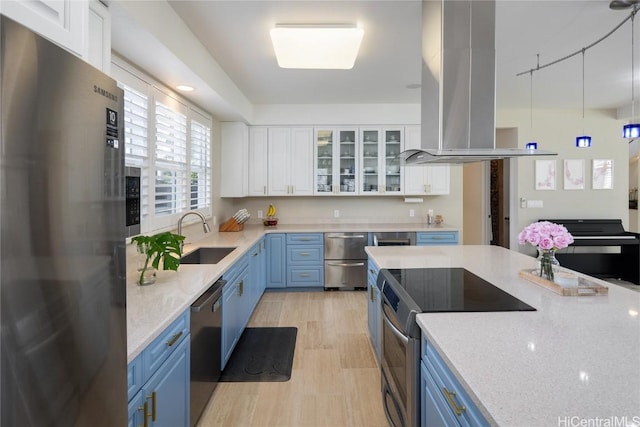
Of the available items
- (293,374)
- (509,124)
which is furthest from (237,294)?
(509,124)

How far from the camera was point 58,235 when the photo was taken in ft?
2.27

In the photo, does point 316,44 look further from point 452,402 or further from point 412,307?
point 452,402

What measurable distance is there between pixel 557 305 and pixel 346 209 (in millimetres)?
3758

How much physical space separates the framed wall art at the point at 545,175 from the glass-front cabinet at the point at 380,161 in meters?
2.25

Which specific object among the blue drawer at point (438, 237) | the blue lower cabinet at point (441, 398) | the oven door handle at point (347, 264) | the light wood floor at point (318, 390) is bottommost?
the light wood floor at point (318, 390)

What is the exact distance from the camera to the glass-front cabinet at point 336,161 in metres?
4.82

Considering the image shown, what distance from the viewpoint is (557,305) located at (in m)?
1.47

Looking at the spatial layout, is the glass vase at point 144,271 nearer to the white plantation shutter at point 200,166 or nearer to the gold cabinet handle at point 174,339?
the gold cabinet handle at point 174,339

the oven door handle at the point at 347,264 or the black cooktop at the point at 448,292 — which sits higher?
the black cooktop at the point at 448,292

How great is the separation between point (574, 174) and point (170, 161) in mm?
5661

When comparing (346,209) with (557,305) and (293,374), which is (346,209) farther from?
(557,305)

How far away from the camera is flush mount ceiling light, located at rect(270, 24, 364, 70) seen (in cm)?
239

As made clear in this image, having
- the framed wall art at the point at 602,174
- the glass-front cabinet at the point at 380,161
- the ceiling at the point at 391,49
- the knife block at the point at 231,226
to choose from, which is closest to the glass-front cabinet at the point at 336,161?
the glass-front cabinet at the point at 380,161

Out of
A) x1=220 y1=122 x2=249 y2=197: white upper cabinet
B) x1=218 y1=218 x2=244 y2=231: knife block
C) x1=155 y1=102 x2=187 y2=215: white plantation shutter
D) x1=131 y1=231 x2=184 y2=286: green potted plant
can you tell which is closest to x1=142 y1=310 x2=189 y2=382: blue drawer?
x1=131 y1=231 x2=184 y2=286: green potted plant
